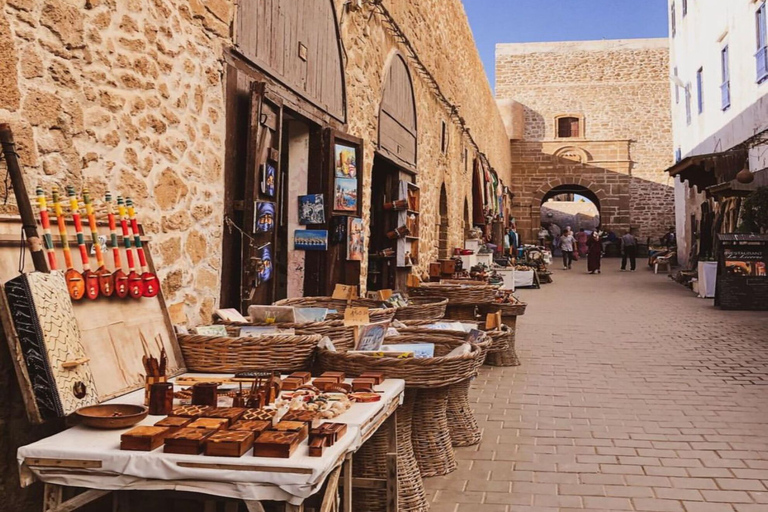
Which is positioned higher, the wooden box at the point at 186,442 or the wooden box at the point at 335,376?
the wooden box at the point at 335,376

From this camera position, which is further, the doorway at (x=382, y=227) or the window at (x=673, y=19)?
the window at (x=673, y=19)

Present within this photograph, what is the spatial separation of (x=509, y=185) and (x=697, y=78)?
10233 millimetres

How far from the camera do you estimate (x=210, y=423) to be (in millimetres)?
2104

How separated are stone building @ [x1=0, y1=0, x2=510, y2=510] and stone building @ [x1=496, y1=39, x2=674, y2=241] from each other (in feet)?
65.7

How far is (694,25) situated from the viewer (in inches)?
687

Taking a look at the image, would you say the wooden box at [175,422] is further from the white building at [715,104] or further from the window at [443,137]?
the white building at [715,104]

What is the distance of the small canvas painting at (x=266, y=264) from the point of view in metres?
4.55

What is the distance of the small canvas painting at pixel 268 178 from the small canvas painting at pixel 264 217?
0.26 feet

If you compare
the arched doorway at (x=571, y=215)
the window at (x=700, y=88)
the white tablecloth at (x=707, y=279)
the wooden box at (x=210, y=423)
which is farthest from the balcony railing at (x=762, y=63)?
the arched doorway at (x=571, y=215)

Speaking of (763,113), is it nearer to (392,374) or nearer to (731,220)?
(731,220)

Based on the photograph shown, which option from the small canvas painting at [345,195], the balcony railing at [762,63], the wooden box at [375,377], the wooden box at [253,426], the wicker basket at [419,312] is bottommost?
the wooden box at [253,426]

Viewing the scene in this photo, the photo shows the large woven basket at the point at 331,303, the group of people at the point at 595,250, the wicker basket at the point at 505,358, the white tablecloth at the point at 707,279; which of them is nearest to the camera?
the large woven basket at the point at 331,303

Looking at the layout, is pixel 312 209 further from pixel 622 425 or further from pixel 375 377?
pixel 375 377

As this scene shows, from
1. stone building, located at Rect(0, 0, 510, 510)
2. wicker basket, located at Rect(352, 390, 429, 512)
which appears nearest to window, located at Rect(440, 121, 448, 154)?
stone building, located at Rect(0, 0, 510, 510)
